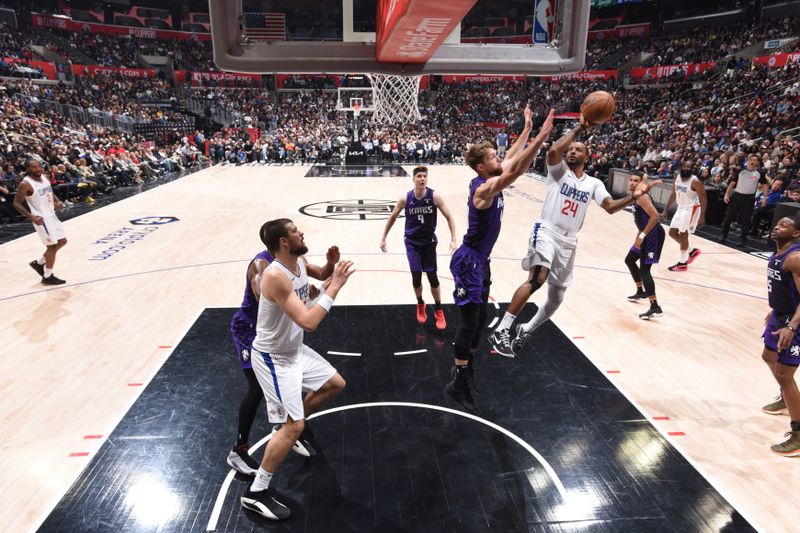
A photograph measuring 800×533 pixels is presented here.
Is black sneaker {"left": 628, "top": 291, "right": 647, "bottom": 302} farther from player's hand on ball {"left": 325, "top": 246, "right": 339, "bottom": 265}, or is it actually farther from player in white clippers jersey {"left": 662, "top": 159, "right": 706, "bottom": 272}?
player's hand on ball {"left": 325, "top": 246, "right": 339, "bottom": 265}

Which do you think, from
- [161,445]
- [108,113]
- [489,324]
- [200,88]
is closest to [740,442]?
[489,324]

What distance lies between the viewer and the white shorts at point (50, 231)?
7234 mm

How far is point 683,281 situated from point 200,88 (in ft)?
110

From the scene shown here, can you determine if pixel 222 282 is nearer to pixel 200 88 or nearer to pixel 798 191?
pixel 798 191

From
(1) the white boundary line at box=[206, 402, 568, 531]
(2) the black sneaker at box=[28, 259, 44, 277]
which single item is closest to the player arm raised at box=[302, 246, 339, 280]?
(1) the white boundary line at box=[206, 402, 568, 531]

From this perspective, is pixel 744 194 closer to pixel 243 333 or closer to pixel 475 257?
pixel 475 257

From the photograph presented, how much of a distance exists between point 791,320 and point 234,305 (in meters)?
5.76

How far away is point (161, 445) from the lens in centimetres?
386

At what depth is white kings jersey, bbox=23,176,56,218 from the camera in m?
7.10

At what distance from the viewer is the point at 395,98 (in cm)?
1909

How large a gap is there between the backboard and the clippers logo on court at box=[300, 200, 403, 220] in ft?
22.0

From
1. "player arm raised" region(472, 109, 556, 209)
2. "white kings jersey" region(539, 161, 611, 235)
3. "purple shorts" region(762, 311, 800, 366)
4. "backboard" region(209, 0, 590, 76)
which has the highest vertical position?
"backboard" region(209, 0, 590, 76)

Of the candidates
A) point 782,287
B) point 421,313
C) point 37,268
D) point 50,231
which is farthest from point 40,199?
point 782,287

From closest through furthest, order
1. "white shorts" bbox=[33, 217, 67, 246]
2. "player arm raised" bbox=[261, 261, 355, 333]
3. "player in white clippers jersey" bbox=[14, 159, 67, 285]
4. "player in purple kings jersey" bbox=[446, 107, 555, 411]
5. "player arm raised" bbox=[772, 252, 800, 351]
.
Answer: "player arm raised" bbox=[261, 261, 355, 333]
"player arm raised" bbox=[772, 252, 800, 351]
"player in purple kings jersey" bbox=[446, 107, 555, 411]
"player in white clippers jersey" bbox=[14, 159, 67, 285]
"white shorts" bbox=[33, 217, 67, 246]
